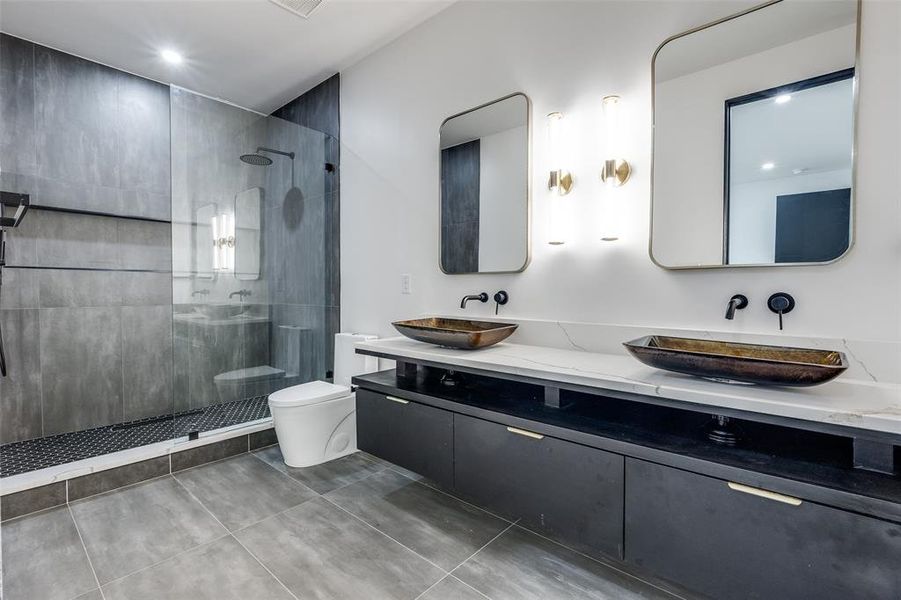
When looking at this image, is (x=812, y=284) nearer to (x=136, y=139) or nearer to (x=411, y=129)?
(x=411, y=129)

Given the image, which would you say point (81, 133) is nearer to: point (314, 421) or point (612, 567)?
point (314, 421)

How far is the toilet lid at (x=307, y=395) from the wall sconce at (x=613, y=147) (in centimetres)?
191

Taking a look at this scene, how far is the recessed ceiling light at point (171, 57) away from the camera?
2.75 meters

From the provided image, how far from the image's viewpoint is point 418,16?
247cm

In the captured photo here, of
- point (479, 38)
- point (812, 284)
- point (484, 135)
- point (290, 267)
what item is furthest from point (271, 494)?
point (479, 38)

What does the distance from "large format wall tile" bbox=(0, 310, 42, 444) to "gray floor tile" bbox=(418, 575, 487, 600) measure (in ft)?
9.18

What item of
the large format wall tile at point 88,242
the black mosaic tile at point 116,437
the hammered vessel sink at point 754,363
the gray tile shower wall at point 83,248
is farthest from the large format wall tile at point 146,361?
the hammered vessel sink at point 754,363

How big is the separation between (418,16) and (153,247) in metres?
2.49

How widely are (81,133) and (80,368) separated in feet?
5.19

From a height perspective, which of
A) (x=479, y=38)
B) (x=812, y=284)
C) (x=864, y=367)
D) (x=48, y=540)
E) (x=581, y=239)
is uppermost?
(x=479, y=38)

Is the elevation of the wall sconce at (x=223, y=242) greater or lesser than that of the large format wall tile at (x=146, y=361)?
greater

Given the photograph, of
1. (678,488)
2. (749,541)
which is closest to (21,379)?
(678,488)

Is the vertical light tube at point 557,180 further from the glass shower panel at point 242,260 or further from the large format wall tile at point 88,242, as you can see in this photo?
the large format wall tile at point 88,242

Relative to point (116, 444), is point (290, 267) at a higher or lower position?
higher
